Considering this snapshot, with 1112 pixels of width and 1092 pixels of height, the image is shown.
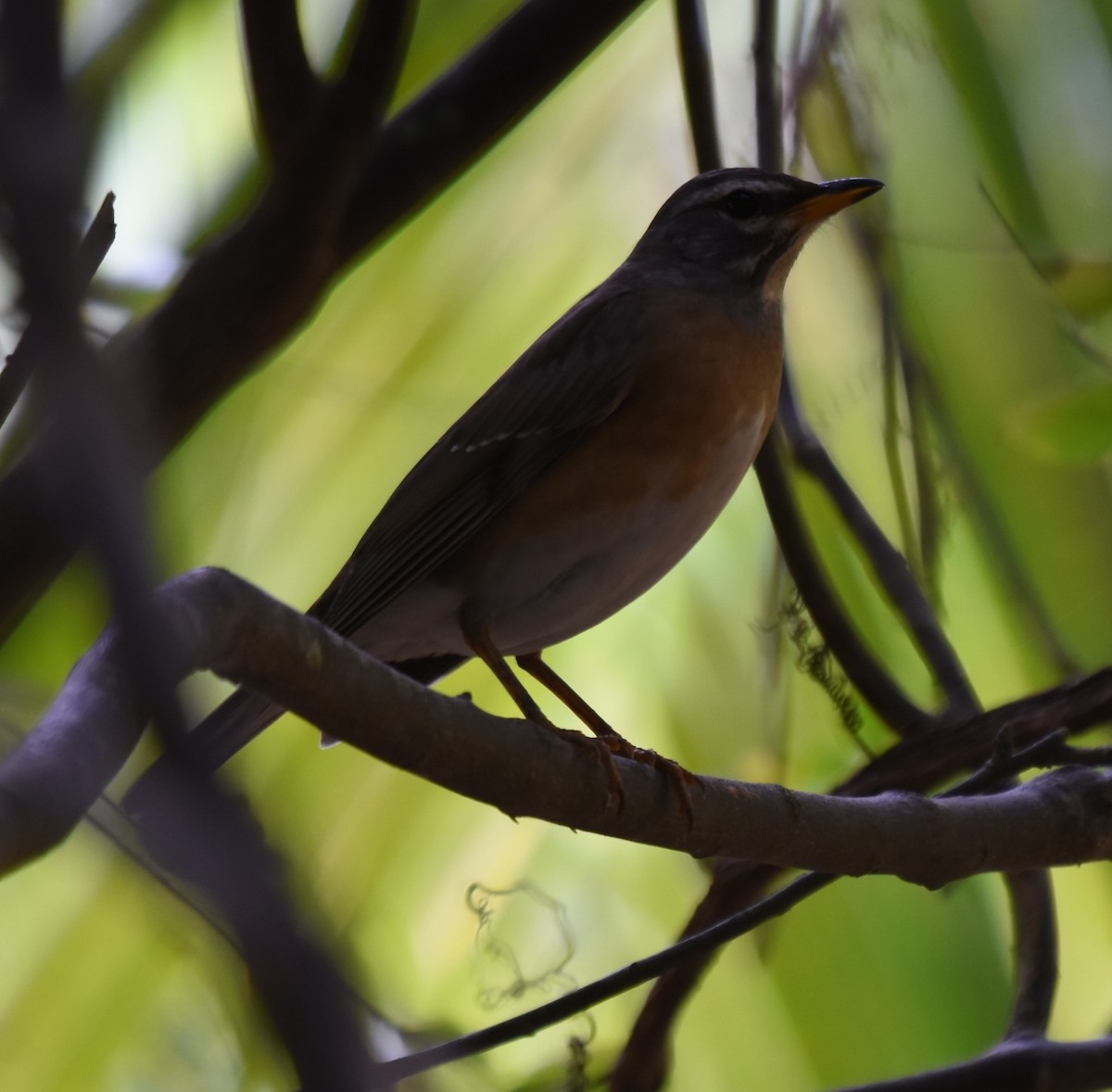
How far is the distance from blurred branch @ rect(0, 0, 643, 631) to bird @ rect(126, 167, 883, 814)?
24.2 inches

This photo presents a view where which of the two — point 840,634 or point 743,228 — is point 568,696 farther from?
point 743,228

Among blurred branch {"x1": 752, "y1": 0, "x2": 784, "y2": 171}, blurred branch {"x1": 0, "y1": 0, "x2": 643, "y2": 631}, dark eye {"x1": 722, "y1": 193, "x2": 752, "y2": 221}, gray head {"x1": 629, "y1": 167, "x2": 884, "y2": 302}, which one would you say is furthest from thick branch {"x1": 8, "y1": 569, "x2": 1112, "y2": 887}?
blurred branch {"x1": 752, "y1": 0, "x2": 784, "y2": 171}

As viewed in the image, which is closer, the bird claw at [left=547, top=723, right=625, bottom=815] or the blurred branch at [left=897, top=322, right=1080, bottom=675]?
the bird claw at [left=547, top=723, right=625, bottom=815]

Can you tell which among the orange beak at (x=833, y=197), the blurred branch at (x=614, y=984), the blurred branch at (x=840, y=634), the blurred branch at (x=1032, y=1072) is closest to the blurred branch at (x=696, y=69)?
the orange beak at (x=833, y=197)

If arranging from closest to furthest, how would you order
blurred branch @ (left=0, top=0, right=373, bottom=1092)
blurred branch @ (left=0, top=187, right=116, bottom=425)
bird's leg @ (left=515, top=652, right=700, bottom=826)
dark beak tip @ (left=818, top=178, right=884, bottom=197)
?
blurred branch @ (left=0, top=0, right=373, bottom=1092), blurred branch @ (left=0, top=187, right=116, bottom=425), bird's leg @ (left=515, top=652, right=700, bottom=826), dark beak tip @ (left=818, top=178, right=884, bottom=197)

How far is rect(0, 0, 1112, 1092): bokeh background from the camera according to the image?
377cm

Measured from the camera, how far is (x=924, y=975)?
4062 millimetres

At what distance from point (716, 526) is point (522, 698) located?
4.98 feet

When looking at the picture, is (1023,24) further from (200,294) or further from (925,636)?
(200,294)

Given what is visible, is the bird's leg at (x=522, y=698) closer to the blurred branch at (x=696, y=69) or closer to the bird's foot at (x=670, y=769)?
the bird's foot at (x=670, y=769)

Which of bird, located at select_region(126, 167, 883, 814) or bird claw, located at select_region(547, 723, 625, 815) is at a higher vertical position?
bird, located at select_region(126, 167, 883, 814)

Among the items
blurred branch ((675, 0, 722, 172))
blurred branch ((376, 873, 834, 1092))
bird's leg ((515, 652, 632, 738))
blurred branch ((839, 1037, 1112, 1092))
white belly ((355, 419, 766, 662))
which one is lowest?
blurred branch ((839, 1037, 1112, 1092))

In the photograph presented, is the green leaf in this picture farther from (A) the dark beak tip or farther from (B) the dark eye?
(B) the dark eye

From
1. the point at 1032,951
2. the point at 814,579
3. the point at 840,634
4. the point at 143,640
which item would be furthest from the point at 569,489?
the point at 143,640
